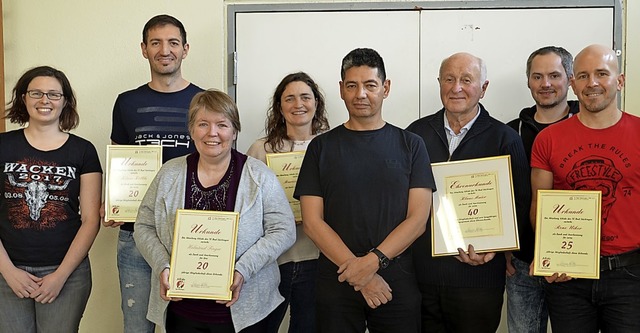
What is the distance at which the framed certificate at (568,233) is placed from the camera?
7.82ft

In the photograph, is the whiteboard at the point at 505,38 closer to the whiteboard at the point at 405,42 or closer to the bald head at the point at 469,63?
the whiteboard at the point at 405,42

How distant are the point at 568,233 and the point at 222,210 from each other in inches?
54.3

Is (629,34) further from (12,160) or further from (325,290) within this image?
(12,160)

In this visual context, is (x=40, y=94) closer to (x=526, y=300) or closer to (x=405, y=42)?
(x=405, y=42)

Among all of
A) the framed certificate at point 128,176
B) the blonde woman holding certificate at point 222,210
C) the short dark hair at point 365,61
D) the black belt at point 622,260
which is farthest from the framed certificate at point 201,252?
the black belt at point 622,260

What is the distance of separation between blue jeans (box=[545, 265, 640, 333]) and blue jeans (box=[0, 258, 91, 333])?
2.10 meters

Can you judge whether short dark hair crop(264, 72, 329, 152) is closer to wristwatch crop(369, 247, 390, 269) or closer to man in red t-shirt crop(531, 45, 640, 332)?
wristwatch crop(369, 247, 390, 269)

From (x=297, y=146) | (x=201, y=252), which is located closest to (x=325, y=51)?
(x=297, y=146)

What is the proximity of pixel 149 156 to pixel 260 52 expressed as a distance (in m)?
1.13

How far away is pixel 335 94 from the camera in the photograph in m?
3.72

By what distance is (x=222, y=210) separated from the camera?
2377mm

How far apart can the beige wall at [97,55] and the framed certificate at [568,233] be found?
7.22ft

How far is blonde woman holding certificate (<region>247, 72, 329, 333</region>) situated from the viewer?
2.93m

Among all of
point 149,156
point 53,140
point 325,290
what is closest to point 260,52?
Answer: point 149,156
